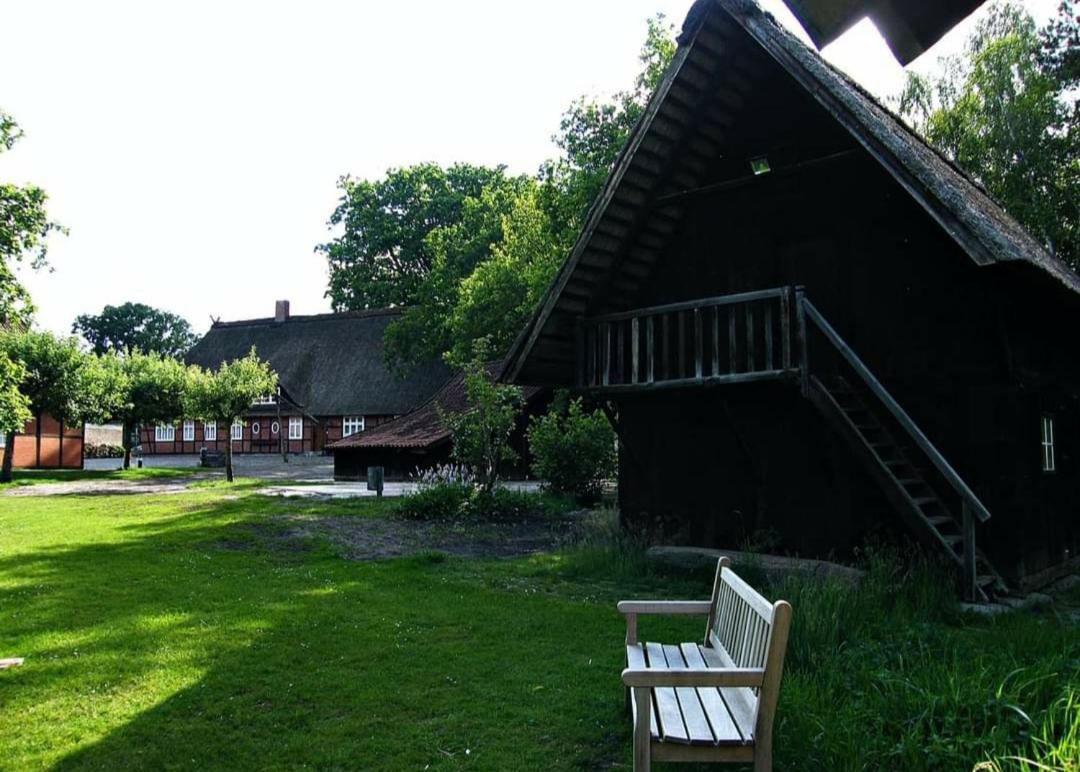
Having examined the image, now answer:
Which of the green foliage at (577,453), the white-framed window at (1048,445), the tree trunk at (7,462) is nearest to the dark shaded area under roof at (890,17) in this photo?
the white-framed window at (1048,445)

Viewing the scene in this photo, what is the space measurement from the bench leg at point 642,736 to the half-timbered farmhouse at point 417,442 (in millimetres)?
25015

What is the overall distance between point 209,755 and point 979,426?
8583mm

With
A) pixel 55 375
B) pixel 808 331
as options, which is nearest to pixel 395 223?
pixel 55 375

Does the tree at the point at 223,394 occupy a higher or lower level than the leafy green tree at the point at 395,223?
lower

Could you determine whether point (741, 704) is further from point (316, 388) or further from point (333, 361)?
point (333, 361)

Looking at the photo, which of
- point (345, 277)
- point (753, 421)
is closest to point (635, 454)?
point (753, 421)

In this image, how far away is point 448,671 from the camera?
6297 mm

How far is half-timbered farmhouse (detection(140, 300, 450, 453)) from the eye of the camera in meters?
51.4

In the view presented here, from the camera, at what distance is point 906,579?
8.33 m

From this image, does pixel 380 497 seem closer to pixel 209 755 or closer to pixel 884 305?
pixel 884 305

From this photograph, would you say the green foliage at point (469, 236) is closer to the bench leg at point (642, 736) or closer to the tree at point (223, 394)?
the tree at point (223, 394)

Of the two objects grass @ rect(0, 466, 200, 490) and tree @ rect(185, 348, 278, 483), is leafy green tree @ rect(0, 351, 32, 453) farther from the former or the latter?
tree @ rect(185, 348, 278, 483)

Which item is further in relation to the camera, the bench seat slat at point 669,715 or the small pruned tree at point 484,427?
the small pruned tree at point 484,427

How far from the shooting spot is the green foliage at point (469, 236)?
27516 mm
